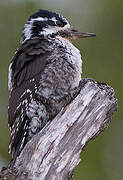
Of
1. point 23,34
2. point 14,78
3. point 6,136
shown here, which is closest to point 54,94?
point 14,78

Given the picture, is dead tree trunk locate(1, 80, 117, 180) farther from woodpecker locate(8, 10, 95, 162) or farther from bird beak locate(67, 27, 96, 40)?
bird beak locate(67, 27, 96, 40)

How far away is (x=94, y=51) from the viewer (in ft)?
37.0

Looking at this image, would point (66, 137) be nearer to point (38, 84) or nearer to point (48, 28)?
point (38, 84)

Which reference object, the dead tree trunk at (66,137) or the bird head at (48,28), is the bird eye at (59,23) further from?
the dead tree trunk at (66,137)

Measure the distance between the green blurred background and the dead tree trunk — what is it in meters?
3.40

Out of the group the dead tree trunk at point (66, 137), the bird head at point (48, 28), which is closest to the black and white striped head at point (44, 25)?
the bird head at point (48, 28)

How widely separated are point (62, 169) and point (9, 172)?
1.51ft

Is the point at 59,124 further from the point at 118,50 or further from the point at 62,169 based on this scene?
the point at 118,50

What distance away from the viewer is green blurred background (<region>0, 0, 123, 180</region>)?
1115 cm

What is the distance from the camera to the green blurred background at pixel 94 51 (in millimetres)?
11148

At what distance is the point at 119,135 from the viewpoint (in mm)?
11617

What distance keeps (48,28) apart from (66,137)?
1812 mm

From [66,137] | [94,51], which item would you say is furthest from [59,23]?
[94,51]

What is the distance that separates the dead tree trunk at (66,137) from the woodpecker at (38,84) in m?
0.27
